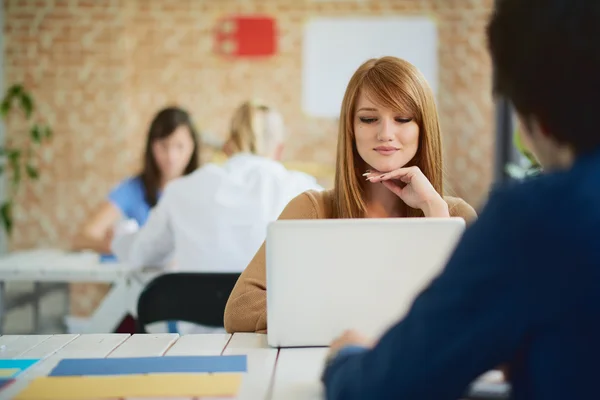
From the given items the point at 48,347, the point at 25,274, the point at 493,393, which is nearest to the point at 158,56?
the point at 25,274

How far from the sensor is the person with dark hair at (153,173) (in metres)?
3.79

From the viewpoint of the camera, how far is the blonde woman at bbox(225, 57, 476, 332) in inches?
67.7

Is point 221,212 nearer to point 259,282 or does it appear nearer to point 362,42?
point 259,282

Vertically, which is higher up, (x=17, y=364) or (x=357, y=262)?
(x=357, y=262)

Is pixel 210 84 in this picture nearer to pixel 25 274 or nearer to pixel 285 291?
pixel 25 274

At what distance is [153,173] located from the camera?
3.89 meters

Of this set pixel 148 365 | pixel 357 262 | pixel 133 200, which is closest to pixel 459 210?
pixel 357 262

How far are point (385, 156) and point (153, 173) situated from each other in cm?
234

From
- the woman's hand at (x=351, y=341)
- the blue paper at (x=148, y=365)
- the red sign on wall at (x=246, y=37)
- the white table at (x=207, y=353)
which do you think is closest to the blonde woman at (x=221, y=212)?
the white table at (x=207, y=353)

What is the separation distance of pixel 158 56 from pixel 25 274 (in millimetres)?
2912

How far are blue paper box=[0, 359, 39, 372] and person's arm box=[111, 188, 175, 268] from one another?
1596mm

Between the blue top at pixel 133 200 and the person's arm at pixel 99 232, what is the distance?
4cm

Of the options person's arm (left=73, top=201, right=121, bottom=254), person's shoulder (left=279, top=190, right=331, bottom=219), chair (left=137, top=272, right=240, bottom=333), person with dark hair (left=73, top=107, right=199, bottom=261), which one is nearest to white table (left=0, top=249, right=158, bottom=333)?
person's arm (left=73, top=201, right=121, bottom=254)

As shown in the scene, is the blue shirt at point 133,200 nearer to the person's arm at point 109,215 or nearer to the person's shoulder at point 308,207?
the person's arm at point 109,215
